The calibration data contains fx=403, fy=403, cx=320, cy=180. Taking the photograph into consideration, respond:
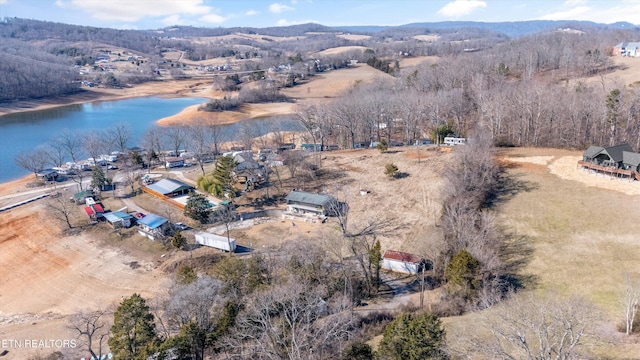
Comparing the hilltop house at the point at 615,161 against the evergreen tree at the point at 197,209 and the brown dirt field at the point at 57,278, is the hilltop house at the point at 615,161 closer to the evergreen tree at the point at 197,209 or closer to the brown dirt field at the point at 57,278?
the evergreen tree at the point at 197,209

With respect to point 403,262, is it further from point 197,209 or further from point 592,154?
point 592,154

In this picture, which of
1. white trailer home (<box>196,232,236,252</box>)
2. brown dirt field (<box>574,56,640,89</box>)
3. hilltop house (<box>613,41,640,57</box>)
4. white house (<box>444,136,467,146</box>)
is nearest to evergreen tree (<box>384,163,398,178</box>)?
white house (<box>444,136,467,146</box>)

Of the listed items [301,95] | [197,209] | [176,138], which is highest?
[301,95]

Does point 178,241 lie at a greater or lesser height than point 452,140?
lesser

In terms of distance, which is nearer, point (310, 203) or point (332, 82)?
point (310, 203)

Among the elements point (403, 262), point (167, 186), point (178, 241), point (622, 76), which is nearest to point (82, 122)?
point (167, 186)

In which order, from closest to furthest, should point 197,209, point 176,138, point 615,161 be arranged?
point 197,209 < point 615,161 < point 176,138

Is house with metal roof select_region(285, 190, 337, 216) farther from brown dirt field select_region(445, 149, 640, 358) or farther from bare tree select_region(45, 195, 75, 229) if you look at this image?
bare tree select_region(45, 195, 75, 229)

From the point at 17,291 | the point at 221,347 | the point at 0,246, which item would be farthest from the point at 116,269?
the point at 221,347
